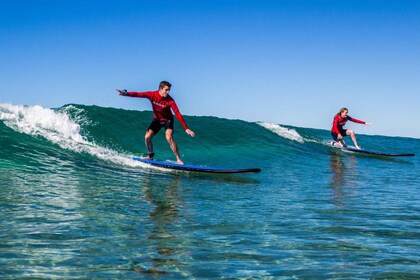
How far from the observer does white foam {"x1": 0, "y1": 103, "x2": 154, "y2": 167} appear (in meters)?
14.2

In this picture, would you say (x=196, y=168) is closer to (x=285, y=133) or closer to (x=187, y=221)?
(x=187, y=221)

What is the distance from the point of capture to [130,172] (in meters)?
11.2

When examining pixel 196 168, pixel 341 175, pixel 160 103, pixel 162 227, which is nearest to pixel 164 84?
pixel 160 103

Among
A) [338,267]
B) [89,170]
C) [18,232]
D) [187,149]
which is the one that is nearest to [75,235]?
[18,232]

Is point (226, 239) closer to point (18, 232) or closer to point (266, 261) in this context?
point (266, 261)

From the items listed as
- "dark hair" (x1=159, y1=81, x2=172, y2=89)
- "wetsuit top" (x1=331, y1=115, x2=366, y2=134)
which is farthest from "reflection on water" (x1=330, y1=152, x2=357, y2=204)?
"dark hair" (x1=159, y1=81, x2=172, y2=89)

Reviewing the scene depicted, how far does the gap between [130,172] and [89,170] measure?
99 centimetres

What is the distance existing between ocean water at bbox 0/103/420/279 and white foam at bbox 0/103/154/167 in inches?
6.1

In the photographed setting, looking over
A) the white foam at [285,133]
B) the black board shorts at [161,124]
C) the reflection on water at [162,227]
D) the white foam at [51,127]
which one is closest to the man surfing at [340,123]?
the white foam at [285,133]

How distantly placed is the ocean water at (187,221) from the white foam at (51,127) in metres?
0.15

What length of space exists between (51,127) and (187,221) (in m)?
12.3

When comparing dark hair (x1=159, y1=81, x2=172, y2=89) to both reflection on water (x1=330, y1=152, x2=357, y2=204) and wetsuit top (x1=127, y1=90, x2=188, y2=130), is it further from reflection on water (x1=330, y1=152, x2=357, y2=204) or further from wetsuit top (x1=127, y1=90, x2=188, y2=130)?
reflection on water (x1=330, y1=152, x2=357, y2=204)

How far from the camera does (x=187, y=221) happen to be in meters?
5.75

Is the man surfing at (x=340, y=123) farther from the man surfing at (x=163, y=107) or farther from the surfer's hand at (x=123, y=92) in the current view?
the surfer's hand at (x=123, y=92)
